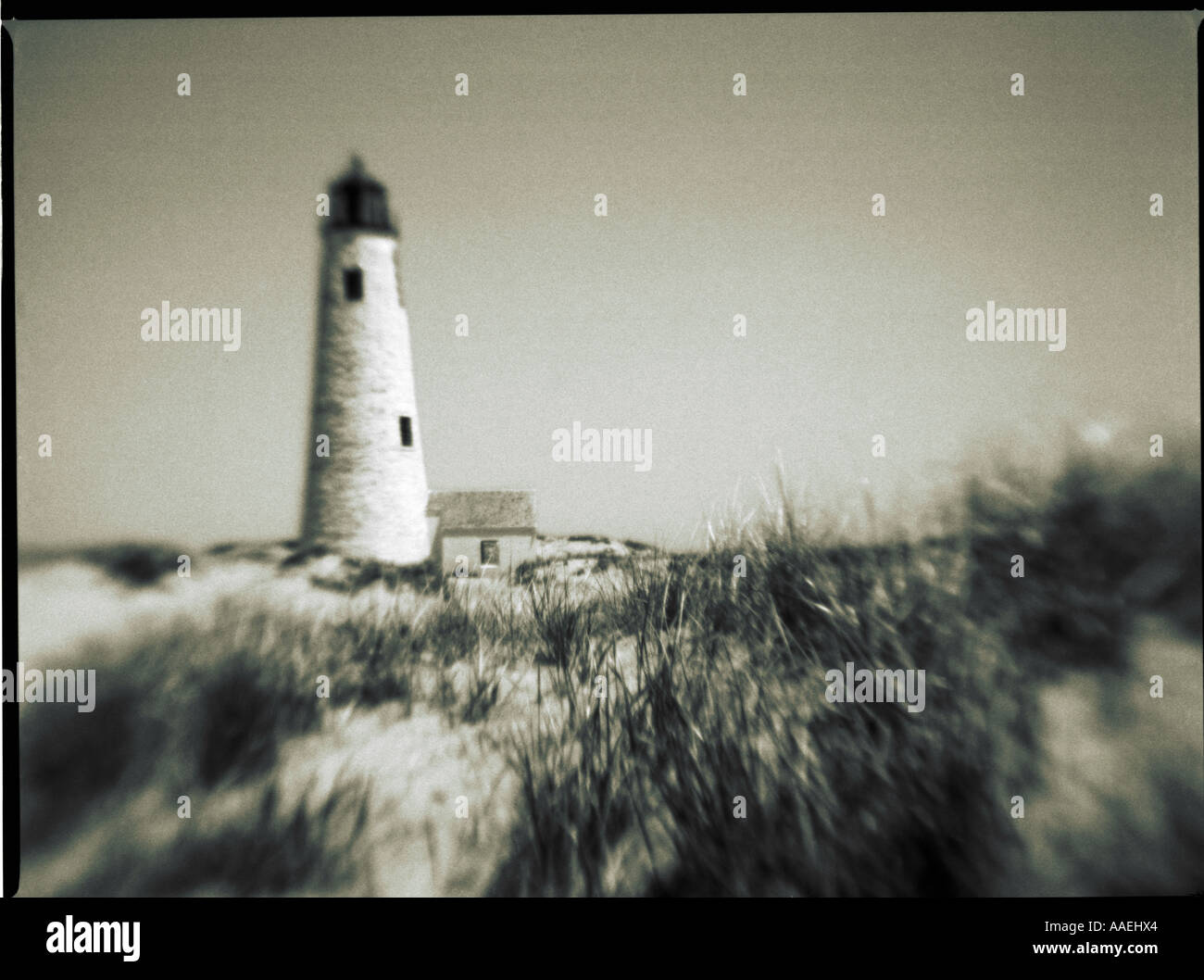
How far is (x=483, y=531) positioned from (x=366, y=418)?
3.12 ft

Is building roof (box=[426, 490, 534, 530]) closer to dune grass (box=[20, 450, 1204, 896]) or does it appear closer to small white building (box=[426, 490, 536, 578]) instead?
small white building (box=[426, 490, 536, 578])

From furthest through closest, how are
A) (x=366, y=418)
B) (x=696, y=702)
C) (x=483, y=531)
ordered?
1. (x=366, y=418)
2. (x=483, y=531)
3. (x=696, y=702)

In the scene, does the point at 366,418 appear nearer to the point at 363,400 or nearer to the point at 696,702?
the point at 363,400

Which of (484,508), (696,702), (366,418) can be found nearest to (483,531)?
(484,508)

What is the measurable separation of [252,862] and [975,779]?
2.87m

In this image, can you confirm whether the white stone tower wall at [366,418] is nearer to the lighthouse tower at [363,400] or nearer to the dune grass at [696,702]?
the lighthouse tower at [363,400]

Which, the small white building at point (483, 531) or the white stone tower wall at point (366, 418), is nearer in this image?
the small white building at point (483, 531)

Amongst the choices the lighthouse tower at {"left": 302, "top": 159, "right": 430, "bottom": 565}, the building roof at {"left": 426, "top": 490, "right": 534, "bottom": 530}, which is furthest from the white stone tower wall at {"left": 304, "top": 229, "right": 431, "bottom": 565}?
the building roof at {"left": 426, "top": 490, "right": 534, "bottom": 530}

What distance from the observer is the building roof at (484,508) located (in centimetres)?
264

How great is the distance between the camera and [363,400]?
9.91 feet

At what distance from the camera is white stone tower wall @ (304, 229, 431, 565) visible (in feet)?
9.18

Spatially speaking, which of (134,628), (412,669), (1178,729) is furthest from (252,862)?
(1178,729)

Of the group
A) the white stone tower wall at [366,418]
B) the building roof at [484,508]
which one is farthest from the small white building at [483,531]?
the white stone tower wall at [366,418]

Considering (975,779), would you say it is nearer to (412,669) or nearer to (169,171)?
(412,669)
